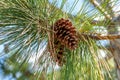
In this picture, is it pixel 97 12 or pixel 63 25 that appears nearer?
pixel 63 25

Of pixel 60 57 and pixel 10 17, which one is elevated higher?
pixel 10 17

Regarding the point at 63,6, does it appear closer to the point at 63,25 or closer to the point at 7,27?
the point at 63,25

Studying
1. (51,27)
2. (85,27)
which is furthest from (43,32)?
(85,27)
